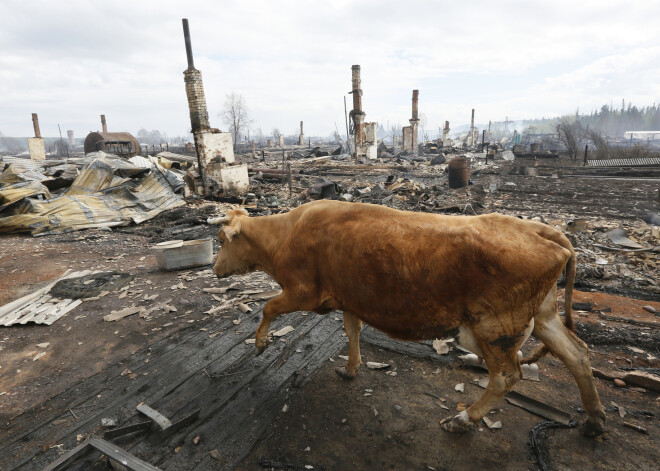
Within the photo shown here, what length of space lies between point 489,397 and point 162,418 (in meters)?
2.98

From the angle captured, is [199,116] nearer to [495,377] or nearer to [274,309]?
[274,309]

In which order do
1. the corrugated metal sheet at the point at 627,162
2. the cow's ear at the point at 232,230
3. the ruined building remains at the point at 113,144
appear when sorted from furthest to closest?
the ruined building remains at the point at 113,144, the corrugated metal sheet at the point at 627,162, the cow's ear at the point at 232,230

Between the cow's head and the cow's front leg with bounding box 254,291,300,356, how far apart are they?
0.75 metres

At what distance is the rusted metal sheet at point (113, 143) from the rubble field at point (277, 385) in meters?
26.2

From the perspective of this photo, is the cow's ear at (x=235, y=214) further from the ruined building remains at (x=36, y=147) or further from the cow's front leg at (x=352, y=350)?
the ruined building remains at (x=36, y=147)

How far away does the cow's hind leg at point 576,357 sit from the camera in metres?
2.97

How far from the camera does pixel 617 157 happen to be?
2625 centimetres

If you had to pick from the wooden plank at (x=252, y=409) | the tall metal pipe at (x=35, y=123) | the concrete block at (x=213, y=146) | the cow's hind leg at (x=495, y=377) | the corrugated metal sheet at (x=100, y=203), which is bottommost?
the wooden plank at (x=252, y=409)

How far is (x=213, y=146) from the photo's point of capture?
15.2 metres

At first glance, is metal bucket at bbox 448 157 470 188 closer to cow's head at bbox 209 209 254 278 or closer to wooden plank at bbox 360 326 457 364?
wooden plank at bbox 360 326 457 364

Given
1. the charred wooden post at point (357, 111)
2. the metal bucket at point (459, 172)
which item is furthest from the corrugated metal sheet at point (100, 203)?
the charred wooden post at point (357, 111)


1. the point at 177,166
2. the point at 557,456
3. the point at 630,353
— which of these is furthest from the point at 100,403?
the point at 177,166

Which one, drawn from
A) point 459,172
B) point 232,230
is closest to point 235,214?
point 232,230

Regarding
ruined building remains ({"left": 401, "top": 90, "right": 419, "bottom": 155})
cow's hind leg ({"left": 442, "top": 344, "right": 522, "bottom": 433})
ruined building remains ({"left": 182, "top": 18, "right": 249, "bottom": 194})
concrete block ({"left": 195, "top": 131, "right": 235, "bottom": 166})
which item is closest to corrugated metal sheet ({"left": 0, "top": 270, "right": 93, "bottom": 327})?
cow's hind leg ({"left": 442, "top": 344, "right": 522, "bottom": 433})
